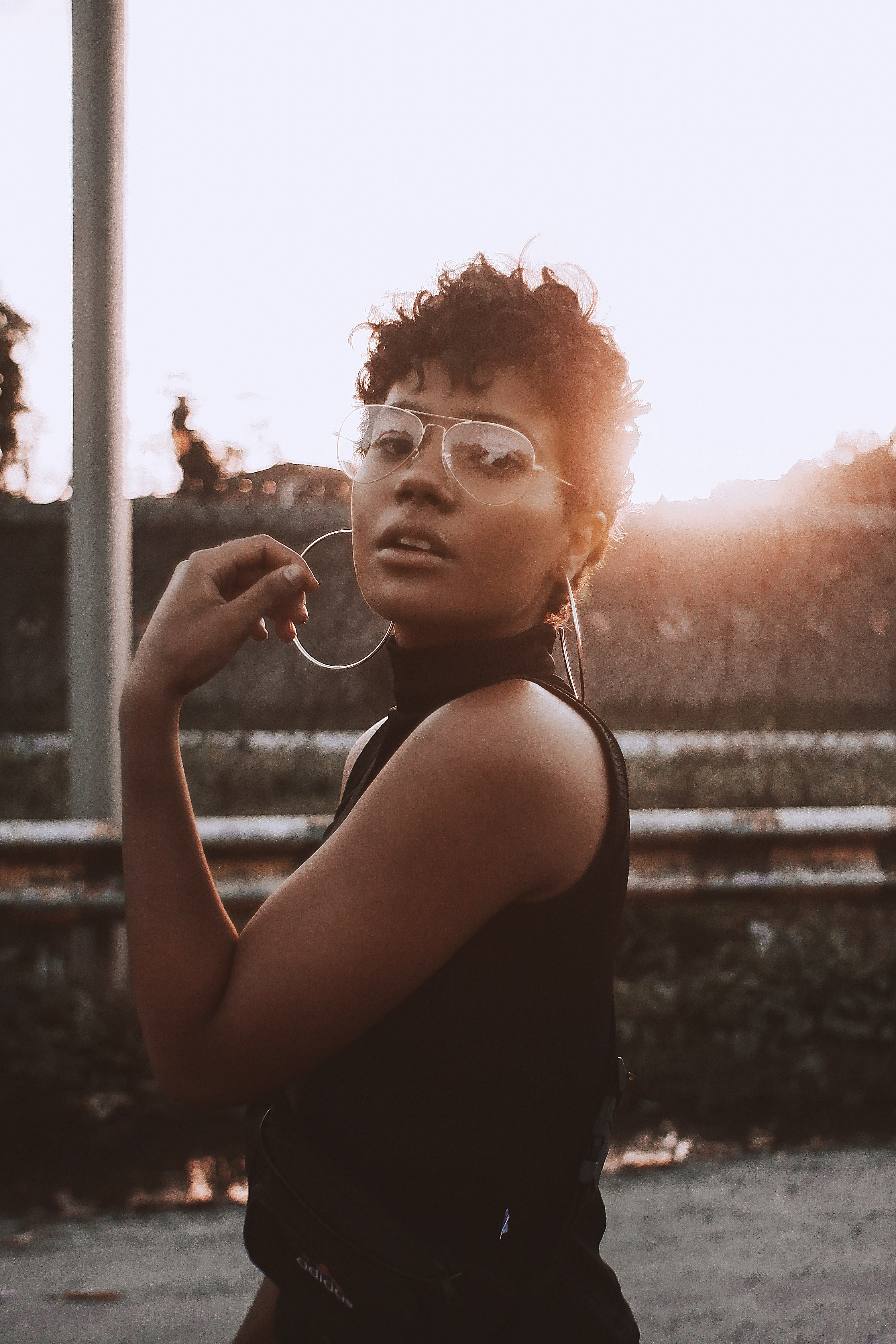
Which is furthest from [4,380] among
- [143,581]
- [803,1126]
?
[803,1126]

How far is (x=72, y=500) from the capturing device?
392cm

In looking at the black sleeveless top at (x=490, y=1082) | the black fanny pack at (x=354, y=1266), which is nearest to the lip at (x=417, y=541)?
the black sleeveless top at (x=490, y=1082)

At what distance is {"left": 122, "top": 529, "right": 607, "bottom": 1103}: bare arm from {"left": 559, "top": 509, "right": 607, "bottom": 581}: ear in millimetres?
338

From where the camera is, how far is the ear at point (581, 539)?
56.7 inches

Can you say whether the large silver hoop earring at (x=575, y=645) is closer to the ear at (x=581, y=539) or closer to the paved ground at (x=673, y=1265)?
the ear at (x=581, y=539)

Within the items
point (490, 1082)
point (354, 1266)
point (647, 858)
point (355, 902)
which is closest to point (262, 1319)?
point (354, 1266)

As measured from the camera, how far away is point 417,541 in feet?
4.29

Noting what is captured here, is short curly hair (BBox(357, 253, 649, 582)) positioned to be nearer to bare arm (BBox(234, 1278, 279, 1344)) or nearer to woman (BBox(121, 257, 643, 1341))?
woman (BBox(121, 257, 643, 1341))

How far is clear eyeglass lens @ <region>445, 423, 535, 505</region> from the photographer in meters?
1.31

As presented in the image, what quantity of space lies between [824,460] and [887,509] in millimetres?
1406

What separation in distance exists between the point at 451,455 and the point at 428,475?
4cm

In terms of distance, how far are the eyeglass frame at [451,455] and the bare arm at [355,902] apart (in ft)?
0.92

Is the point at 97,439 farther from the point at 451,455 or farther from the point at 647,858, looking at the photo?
the point at 451,455

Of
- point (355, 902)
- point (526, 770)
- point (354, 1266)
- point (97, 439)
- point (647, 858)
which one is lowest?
point (647, 858)
